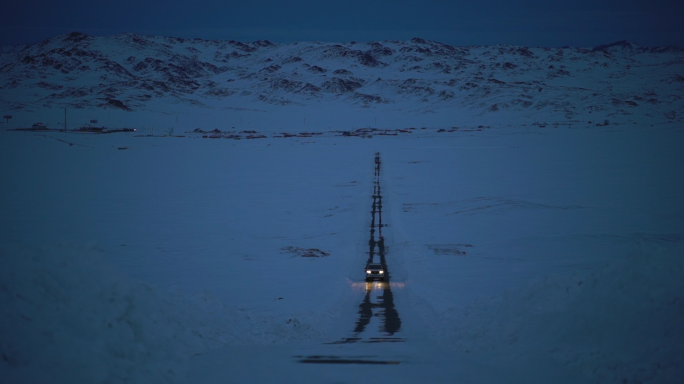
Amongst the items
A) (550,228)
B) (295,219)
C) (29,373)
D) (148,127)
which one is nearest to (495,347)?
(29,373)

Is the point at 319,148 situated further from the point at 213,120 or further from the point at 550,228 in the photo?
the point at 213,120

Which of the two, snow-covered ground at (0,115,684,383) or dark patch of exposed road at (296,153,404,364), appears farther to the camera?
dark patch of exposed road at (296,153,404,364)

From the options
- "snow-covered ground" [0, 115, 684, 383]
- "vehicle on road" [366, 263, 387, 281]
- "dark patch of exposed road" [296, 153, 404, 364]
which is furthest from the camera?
"vehicle on road" [366, 263, 387, 281]

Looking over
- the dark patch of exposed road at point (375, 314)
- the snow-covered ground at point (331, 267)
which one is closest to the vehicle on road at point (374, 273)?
the dark patch of exposed road at point (375, 314)

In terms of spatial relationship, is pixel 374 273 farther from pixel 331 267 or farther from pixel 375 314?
pixel 375 314

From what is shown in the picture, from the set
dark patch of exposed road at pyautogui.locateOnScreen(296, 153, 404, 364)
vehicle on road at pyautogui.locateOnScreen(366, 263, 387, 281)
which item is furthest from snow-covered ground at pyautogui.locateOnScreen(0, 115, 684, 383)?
vehicle on road at pyautogui.locateOnScreen(366, 263, 387, 281)

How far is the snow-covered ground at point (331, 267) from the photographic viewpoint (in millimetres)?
8211

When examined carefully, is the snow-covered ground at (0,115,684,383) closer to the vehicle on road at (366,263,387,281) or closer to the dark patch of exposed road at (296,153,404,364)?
the dark patch of exposed road at (296,153,404,364)

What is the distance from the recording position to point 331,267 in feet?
78.8

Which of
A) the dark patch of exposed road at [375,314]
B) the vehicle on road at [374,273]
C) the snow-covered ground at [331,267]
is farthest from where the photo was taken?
the vehicle on road at [374,273]

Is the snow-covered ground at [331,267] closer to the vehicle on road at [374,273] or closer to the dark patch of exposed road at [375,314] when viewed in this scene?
the dark patch of exposed road at [375,314]

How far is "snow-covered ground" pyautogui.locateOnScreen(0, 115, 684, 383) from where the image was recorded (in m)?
8.21

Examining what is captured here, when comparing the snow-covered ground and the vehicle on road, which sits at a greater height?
the snow-covered ground

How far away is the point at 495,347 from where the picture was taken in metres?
10.3
